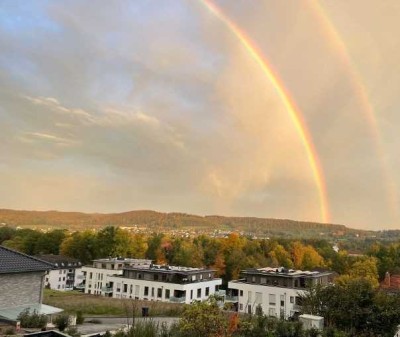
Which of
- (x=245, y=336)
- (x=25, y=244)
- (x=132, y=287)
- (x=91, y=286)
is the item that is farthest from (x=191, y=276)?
(x=25, y=244)

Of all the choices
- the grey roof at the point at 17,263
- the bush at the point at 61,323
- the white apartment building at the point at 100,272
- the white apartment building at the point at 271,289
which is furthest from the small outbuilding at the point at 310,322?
the white apartment building at the point at 100,272

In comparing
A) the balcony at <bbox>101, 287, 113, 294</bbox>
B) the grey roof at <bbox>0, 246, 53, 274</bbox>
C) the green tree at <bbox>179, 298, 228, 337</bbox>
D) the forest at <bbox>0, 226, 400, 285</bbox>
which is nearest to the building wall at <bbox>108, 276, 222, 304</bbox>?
the balcony at <bbox>101, 287, 113, 294</bbox>

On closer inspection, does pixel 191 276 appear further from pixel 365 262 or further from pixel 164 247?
pixel 164 247

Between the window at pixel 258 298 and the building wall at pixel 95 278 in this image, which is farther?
the building wall at pixel 95 278

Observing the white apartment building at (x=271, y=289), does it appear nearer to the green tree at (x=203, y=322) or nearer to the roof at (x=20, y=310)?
the roof at (x=20, y=310)

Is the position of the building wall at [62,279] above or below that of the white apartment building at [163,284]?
below

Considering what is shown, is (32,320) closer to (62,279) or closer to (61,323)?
(61,323)

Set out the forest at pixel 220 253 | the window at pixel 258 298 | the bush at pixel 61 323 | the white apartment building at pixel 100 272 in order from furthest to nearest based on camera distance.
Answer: the forest at pixel 220 253
the white apartment building at pixel 100 272
the window at pixel 258 298
the bush at pixel 61 323

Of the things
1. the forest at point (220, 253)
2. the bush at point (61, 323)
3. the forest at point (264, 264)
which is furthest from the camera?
the forest at point (220, 253)

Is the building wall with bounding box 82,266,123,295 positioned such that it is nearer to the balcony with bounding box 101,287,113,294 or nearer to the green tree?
the balcony with bounding box 101,287,113,294
